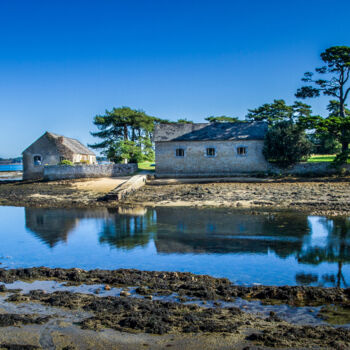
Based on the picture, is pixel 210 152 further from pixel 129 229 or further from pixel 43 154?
pixel 129 229

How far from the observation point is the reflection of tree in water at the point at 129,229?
38.1 feet

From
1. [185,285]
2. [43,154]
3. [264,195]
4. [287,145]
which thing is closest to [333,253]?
[185,285]

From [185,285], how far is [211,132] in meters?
26.5

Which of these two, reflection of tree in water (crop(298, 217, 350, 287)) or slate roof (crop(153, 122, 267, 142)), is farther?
slate roof (crop(153, 122, 267, 142))

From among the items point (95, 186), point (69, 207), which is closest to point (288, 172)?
point (95, 186)

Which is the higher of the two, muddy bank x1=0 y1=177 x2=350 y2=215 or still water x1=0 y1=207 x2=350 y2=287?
muddy bank x1=0 y1=177 x2=350 y2=215

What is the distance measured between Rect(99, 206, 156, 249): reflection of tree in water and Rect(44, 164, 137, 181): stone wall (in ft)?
51.2

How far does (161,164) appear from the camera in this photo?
32219mm

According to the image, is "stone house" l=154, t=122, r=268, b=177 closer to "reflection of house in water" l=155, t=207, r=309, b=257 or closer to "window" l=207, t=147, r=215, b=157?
"window" l=207, t=147, r=215, b=157

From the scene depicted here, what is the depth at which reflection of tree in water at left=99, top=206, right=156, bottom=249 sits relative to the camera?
11609 mm

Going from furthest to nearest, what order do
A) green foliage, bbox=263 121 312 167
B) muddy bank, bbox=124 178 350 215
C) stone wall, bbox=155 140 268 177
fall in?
stone wall, bbox=155 140 268 177
green foliage, bbox=263 121 312 167
muddy bank, bbox=124 178 350 215

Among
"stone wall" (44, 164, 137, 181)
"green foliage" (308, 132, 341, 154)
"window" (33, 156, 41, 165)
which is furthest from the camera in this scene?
"green foliage" (308, 132, 341, 154)

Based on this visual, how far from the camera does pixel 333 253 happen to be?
32.0 feet

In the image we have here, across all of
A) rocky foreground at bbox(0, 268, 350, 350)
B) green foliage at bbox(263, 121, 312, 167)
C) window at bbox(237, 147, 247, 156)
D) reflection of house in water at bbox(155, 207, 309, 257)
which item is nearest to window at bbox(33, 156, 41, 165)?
window at bbox(237, 147, 247, 156)
